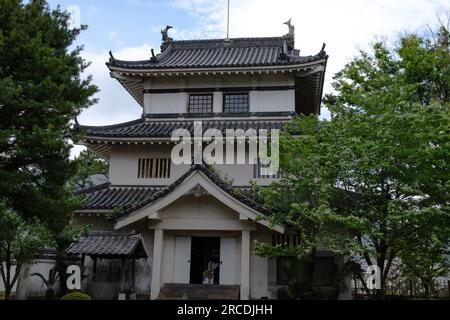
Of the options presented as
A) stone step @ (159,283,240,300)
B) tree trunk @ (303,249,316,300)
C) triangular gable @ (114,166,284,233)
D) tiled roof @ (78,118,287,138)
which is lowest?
stone step @ (159,283,240,300)

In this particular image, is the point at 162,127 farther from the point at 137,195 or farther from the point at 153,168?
the point at 137,195

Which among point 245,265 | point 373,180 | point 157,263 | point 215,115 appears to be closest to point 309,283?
point 245,265

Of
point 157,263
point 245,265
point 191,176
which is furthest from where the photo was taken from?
point 157,263

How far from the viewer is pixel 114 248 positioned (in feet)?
56.9

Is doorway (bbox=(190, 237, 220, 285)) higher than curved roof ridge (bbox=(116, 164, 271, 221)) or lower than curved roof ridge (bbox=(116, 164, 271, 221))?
lower

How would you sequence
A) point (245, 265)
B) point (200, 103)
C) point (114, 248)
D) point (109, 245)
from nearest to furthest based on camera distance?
1. point (114, 248)
2. point (109, 245)
3. point (245, 265)
4. point (200, 103)

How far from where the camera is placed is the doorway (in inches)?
752

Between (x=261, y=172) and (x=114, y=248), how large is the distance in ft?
24.4

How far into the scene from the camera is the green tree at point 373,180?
14.1 metres

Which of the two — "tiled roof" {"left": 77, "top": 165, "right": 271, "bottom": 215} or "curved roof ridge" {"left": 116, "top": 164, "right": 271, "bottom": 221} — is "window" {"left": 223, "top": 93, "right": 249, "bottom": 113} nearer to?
"tiled roof" {"left": 77, "top": 165, "right": 271, "bottom": 215}

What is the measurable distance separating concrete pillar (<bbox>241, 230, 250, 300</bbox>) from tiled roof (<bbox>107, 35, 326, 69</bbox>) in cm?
876

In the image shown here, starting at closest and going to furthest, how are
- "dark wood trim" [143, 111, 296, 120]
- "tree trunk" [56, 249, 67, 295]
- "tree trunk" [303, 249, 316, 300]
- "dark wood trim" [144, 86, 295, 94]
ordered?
"tree trunk" [303, 249, 316, 300]
"tree trunk" [56, 249, 67, 295]
"dark wood trim" [143, 111, 296, 120]
"dark wood trim" [144, 86, 295, 94]

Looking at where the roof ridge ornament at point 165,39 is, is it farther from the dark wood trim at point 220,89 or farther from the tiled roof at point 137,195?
the tiled roof at point 137,195

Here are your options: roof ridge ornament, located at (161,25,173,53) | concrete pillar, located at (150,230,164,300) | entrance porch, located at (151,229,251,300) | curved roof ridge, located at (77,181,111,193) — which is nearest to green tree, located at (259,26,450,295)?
entrance porch, located at (151,229,251,300)
